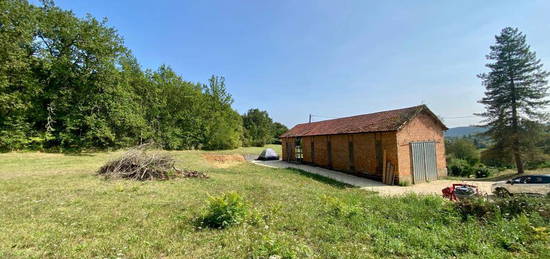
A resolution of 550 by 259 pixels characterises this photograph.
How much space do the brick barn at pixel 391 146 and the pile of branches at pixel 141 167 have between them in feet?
33.4

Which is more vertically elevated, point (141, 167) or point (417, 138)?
point (417, 138)

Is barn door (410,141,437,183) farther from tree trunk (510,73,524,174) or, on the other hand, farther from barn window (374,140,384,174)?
tree trunk (510,73,524,174)

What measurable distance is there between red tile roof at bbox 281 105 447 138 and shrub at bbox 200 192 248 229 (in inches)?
427

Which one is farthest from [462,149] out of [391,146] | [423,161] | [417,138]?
[391,146]

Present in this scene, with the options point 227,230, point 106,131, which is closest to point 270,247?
point 227,230

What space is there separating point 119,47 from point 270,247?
25953 mm

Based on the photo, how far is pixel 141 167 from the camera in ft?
32.3

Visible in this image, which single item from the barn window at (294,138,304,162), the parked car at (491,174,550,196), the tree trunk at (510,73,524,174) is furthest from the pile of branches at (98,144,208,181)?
the tree trunk at (510,73,524,174)

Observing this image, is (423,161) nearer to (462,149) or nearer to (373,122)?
(373,122)

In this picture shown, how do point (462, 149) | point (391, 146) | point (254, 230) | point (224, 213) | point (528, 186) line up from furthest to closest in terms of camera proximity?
1. point (462, 149)
2. point (391, 146)
3. point (528, 186)
4. point (224, 213)
5. point (254, 230)

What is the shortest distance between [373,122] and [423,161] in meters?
3.75

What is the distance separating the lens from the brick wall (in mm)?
12523

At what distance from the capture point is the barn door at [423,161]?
1305 centimetres

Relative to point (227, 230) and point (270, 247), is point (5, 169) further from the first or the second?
point (270, 247)
